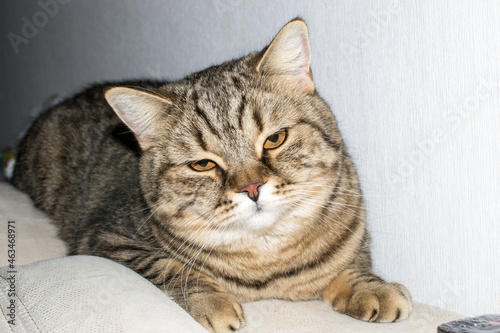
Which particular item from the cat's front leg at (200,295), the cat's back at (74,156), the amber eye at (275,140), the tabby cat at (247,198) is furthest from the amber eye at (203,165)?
the cat's back at (74,156)

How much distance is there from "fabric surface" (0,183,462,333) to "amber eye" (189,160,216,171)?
345 millimetres

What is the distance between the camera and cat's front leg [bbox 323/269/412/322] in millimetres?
1156

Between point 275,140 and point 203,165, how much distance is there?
22cm

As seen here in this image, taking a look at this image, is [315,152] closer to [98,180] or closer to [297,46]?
[297,46]

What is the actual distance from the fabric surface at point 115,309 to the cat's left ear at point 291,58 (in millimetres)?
672

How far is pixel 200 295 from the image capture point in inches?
47.6

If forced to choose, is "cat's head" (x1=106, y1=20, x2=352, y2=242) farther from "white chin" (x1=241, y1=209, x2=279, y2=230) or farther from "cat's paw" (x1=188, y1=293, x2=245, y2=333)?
"cat's paw" (x1=188, y1=293, x2=245, y2=333)

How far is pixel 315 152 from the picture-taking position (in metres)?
1.27

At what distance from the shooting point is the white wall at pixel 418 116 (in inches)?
45.4

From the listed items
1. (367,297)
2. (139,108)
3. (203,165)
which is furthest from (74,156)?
(367,297)

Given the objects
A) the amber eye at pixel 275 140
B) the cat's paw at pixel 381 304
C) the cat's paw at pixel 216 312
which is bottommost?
the cat's paw at pixel 216 312

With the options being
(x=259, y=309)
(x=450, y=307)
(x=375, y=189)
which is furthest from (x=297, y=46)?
(x=450, y=307)

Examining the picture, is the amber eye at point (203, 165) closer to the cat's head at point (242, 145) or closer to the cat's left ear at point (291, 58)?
the cat's head at point (242, 145)

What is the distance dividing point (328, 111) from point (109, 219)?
0.86 m
